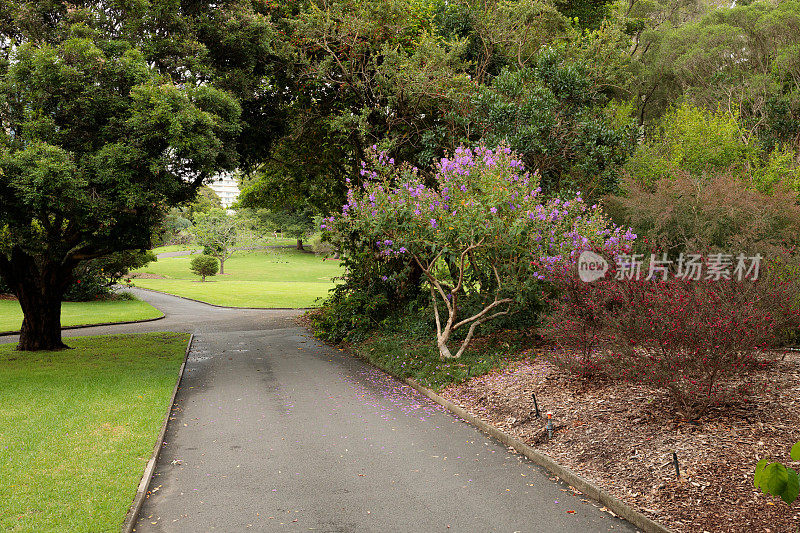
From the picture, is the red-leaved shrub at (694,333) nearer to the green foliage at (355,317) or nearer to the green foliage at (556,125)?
the green foliage at (556,125)

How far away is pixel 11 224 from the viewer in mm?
10133

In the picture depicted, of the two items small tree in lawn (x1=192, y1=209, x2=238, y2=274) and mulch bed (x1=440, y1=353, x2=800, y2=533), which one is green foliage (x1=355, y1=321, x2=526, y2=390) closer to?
mulch bed (x1=440, y1=353, x2=800, y2=533)

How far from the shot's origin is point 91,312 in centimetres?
2484

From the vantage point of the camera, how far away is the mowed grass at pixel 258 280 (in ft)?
101

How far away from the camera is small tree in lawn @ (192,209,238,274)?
161 ft

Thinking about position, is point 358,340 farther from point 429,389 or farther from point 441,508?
point 441,508

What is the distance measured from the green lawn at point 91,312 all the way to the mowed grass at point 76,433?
29.6 feet

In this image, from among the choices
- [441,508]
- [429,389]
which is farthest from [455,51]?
[441,508]

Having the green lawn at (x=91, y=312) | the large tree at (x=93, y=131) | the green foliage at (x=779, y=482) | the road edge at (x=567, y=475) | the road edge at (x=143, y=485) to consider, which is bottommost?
the green lawn at (x=91, y=312)

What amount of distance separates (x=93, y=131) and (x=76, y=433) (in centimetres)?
590

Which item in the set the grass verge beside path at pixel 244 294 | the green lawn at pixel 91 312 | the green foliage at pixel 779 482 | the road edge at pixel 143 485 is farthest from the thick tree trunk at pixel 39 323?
the green foliage at pixel 779 482

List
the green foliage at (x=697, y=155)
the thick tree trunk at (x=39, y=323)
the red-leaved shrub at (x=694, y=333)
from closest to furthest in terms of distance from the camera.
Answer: the red-leaved shrub at (x=694, y=333)
the thick tree trunk at (x=39, y=323)
the green foliage at (x=697, y=155)

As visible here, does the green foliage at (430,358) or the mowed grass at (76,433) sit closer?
the mowed grass at (76,433)

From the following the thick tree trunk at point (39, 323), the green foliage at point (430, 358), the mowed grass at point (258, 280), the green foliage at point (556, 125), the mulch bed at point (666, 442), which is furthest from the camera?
the mowed grass at point (258, 280)
